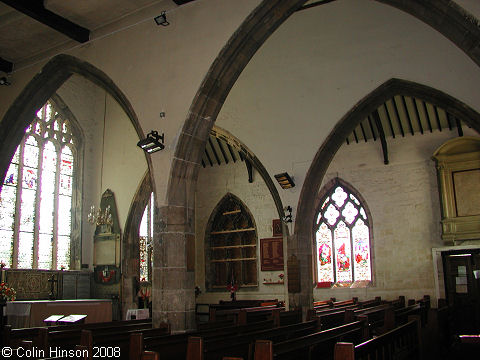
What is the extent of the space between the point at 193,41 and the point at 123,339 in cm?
416

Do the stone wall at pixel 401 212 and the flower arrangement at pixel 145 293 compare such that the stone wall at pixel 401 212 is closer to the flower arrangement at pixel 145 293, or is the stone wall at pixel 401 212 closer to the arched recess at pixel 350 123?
the arched recess at pixel 350 123

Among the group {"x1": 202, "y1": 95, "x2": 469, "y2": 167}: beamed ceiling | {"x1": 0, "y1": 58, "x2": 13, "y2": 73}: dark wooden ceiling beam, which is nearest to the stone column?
{"x1": 0, "y1": 58, "x2": 13, "y2": 73}: dark wooden ceiling beam

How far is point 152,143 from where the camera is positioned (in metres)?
6.79

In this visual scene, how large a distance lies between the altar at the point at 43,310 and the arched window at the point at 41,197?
5.89 ft

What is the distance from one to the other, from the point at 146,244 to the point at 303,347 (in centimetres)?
1124

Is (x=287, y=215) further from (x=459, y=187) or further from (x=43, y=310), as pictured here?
(x=43, y=310)

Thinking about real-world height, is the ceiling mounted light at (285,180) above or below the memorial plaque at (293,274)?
above

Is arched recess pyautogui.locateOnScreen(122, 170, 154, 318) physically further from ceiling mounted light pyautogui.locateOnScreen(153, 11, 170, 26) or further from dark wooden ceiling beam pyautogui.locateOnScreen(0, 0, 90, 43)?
ceiling mounted light pyautogui.locateOnScreen(153, 11, 170, 26)

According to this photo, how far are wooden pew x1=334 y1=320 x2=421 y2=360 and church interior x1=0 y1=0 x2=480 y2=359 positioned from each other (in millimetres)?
86

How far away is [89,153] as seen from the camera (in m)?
13.9

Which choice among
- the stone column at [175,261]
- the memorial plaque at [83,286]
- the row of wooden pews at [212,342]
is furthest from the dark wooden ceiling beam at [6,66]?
the memorial plaque at [83,286]

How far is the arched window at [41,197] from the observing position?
1187 cm

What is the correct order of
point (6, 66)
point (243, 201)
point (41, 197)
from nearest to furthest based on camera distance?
point (6, 66)
point (41, 197)
point (243, 201)

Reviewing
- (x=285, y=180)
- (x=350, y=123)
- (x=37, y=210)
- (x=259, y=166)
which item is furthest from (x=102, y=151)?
(x=350, y=123)
